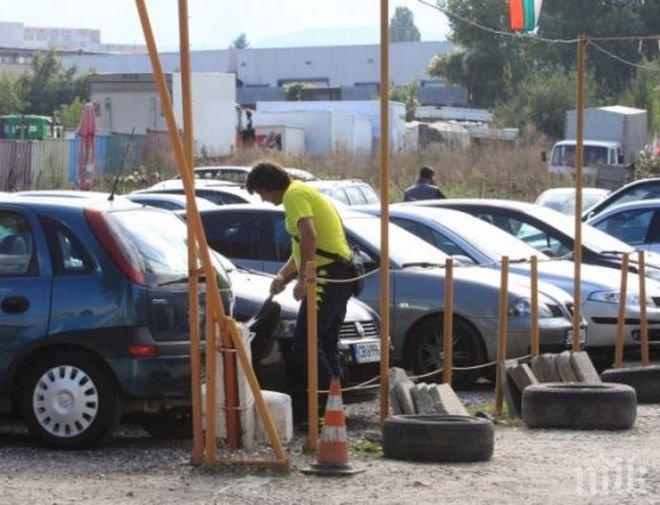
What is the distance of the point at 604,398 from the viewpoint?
11.2m

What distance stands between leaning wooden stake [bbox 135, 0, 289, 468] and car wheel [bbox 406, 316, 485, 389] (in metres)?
4.45

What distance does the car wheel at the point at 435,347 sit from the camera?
13.7 m

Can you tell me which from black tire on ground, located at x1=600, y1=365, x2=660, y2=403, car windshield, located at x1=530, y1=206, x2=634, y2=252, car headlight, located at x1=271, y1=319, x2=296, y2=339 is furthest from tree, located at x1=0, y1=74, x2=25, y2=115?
car headlight, located at x1=271, y1=319, x2=296, y2=339

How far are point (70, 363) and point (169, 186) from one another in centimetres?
1640

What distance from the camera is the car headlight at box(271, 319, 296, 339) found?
10.8 meters

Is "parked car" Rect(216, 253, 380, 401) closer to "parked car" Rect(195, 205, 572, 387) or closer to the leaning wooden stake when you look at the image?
the leaning wooden stake

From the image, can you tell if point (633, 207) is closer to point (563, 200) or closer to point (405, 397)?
point (563, 200)

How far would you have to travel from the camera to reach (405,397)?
10352mm

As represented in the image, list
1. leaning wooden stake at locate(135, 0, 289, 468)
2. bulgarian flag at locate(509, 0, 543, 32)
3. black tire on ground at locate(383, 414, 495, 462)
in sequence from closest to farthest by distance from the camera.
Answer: leaning wooden stake at locate(135, 0, 289, 468) → black tire on ground at locate(383, 414, 495, 462) → bulgarian flag at locate(509, 0, 543, 32)

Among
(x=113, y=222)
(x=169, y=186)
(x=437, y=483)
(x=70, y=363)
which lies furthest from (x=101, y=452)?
(x=169, y=186)

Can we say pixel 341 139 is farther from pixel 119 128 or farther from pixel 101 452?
pixel 101 452

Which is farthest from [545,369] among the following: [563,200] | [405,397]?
[563,200]

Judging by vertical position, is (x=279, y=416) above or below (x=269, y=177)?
below

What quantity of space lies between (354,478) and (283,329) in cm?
194
